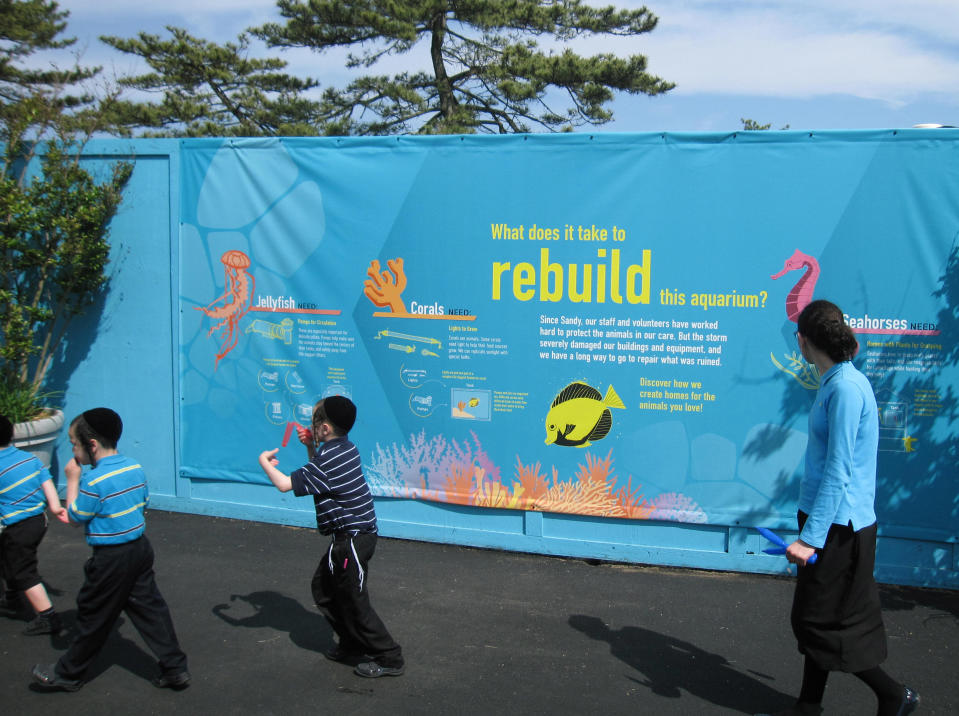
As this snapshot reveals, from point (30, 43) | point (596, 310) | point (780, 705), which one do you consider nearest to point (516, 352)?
point (596, 310)

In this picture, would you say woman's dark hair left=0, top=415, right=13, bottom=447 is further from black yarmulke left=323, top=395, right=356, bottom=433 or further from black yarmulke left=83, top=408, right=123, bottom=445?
black yarmulke left=323, top=395, right=356, bottom=433

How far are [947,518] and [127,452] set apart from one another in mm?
6045

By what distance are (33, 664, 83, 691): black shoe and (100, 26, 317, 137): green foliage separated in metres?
17.4

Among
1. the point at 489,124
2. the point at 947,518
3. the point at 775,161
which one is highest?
the point at 489,124

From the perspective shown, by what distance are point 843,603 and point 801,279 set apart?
8.49 ft

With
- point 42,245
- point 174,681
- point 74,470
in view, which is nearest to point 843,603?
point 174,681

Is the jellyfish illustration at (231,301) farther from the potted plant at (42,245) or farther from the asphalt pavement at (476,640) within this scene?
the asphalt pavement at (476,640)

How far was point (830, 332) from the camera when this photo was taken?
11.2ft

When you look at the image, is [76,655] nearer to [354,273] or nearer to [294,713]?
[294,713]

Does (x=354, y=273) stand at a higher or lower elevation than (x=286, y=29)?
lower

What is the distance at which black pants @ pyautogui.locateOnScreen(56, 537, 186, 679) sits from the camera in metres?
3.78

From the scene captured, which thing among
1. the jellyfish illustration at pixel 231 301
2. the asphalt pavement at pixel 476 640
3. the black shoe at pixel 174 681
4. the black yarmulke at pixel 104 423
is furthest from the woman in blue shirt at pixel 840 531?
the jellyfish illustration at pixel 231 301

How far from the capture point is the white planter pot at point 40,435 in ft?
20.3

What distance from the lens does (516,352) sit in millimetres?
5824
